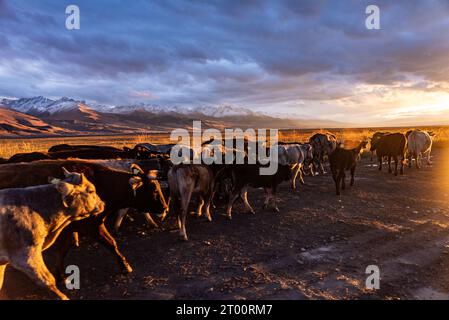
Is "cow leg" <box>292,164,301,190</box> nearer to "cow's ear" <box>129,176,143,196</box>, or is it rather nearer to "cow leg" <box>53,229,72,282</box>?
"cow's ear" <box>129,176,143,196</box>

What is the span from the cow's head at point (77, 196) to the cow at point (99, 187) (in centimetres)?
77

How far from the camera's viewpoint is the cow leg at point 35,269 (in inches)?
170

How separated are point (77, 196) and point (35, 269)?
1.10m

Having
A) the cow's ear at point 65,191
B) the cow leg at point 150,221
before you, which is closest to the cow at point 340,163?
the cow leg at point 150,221

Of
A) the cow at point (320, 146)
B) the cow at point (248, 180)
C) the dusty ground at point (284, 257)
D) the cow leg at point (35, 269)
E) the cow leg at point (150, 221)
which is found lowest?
the dusty ground at point (284, 257)

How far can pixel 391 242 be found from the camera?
6.98 m

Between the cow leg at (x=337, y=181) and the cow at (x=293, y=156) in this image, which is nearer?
the cow leg at (x=337, y=181)

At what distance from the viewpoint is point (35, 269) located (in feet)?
14.3

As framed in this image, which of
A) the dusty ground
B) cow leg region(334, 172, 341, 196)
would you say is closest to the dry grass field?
cow leg region(334, 172, 341, 196)

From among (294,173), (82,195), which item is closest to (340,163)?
(294,173)

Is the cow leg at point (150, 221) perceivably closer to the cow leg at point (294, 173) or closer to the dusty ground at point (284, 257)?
the dusty ground at point (284, 257)

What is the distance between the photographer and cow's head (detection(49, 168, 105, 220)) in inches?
186

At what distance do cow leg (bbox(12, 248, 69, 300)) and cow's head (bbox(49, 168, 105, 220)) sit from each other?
0.73m
